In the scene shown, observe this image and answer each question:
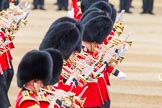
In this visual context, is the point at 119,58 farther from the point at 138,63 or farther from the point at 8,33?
the point at 138,63

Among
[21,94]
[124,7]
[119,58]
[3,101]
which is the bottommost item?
[124,7]

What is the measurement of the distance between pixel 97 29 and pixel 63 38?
1.39 metres

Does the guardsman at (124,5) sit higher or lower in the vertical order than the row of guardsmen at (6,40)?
lower

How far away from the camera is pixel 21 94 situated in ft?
18.6

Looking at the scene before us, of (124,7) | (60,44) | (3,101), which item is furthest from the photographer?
(124,7)

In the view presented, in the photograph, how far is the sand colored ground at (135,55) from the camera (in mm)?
10844

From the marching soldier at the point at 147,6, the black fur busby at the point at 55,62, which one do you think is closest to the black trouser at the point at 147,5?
the marching soldier at the point at 147,6

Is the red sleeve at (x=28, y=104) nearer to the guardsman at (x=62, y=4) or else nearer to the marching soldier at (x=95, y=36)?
the marching soldier at (x=95, y=36)

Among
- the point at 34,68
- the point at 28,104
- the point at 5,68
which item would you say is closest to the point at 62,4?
the point at 5,68

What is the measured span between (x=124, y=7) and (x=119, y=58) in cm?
1117

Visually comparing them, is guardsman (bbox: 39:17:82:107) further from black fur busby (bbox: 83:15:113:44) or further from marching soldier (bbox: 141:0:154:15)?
marching soldier (bbox: 141:0:154:15)

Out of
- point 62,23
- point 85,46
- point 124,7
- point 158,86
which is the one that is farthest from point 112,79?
point 124,7

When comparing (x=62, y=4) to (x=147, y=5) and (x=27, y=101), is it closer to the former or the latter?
(x=147, y=5)

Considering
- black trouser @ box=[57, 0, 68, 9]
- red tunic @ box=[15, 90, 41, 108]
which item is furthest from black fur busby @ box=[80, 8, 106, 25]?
black trouser @ box=[57, 0, 68, 9]
